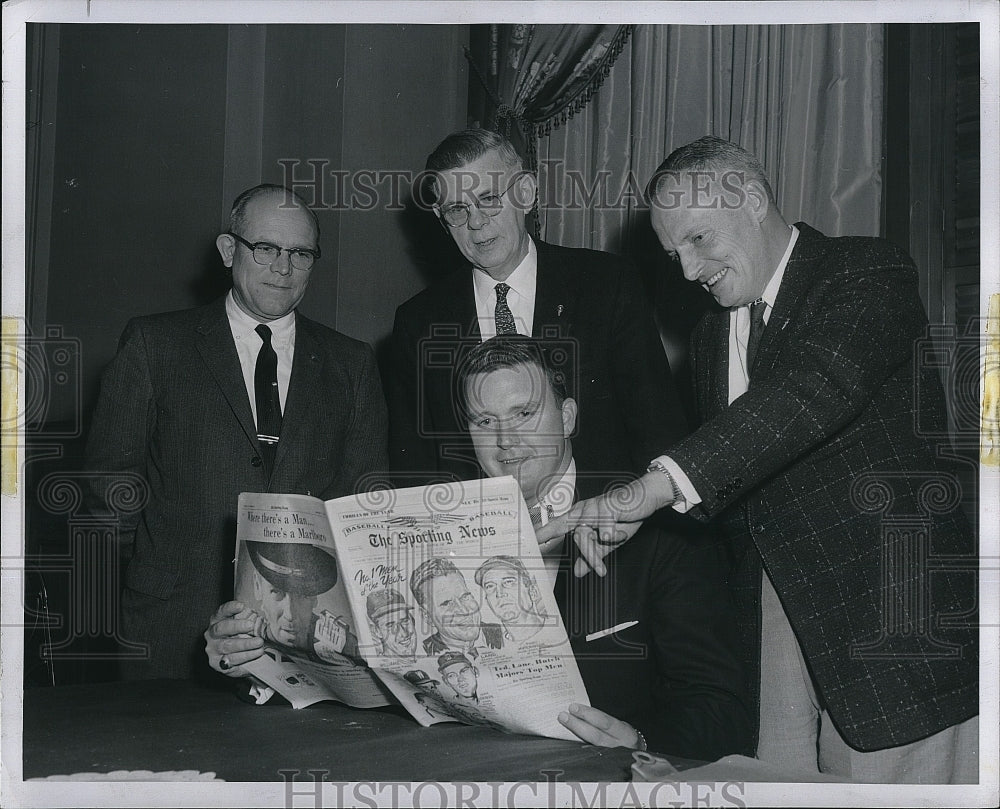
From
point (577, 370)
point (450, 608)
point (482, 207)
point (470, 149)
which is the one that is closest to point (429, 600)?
point (450, 608)

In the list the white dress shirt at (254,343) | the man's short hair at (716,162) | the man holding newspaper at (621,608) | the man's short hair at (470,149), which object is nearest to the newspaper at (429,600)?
the man holding newspaper at (621,608)

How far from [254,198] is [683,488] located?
1254mm

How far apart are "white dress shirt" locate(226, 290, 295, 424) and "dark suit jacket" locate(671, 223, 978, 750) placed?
1.07 metres

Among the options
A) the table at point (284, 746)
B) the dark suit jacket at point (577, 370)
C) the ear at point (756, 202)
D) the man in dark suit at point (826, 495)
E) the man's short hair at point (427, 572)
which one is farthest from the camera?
the dark suit jacket at point (577, 370)

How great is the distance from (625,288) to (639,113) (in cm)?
58

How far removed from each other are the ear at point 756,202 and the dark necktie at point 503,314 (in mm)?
583

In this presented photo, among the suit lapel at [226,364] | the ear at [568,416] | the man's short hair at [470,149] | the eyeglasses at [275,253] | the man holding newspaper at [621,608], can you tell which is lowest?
the man holding newspaper at [621,608]

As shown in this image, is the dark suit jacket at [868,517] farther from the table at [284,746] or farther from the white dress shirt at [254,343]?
the white dress shirt at [254,343]

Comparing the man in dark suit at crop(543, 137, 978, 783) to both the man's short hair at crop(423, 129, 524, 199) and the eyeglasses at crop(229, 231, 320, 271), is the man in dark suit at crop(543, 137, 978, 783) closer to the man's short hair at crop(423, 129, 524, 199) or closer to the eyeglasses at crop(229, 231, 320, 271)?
the man's short hair at crop(423, 129, 524, 199)

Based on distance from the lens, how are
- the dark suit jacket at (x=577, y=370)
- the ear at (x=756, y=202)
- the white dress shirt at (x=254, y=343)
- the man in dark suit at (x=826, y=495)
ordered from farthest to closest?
the white dress shirt at (x=254, y=343)
the dark suit jacket at (x=577, y=370)
the ear at (x=756, y=202)
the man in dark suit at (x=826, y=495)

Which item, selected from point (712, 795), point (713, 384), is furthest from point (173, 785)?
point (713, 384)

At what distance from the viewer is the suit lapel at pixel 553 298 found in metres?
2.22

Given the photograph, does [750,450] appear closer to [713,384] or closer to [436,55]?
[713,384]

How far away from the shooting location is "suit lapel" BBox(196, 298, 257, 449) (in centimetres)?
226
